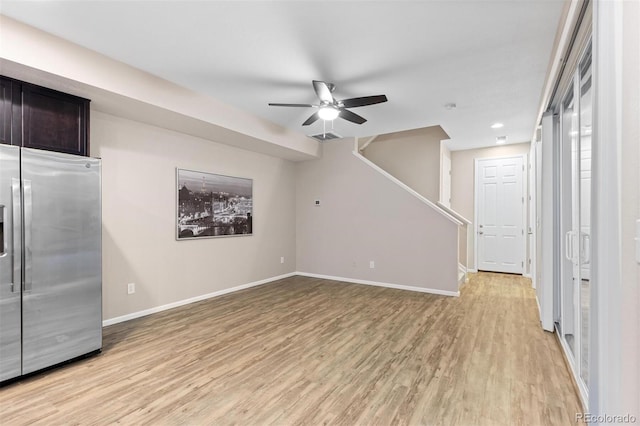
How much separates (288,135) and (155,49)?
264cm

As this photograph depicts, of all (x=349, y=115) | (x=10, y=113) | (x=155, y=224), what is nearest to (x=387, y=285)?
(x=349, y=115)

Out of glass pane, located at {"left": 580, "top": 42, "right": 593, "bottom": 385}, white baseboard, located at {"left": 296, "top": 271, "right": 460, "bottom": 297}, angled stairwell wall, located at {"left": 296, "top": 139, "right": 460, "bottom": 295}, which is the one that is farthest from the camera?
angled stairwell wall, located at {"left": 296, "top": 139, "right": 460, "bottom": 295}

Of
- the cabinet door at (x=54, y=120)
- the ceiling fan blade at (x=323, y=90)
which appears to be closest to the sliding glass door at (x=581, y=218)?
the ceiling fan blade at (x=323, y=90)

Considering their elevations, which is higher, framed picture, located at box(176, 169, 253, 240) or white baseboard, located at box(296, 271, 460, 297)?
framed picture, located at box(176, 169, 253, 240)

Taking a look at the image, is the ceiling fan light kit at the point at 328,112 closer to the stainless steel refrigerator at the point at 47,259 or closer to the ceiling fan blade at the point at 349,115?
the ceiling fan blade at the point at 349,115

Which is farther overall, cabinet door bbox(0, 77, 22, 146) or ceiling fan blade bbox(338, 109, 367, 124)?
ceiling fan blade bbox(338, 109, 367, 124)

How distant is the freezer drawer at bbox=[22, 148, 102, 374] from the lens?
7.71ft

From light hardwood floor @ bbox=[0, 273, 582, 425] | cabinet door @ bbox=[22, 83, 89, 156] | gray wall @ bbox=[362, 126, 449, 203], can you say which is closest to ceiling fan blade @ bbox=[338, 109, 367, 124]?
light hardwood floor @ bbox=[0, 273, 582, 425]

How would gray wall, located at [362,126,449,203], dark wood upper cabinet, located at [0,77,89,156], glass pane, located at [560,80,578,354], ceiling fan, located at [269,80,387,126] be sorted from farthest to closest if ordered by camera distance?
gray wall, located at [362,126,449,203], ceiling fan, located at [269,80,387,126], glass pane, located at [560,80,578,354], dark wood upper cabinet, located at [0,77,89,156]

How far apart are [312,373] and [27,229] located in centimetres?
250

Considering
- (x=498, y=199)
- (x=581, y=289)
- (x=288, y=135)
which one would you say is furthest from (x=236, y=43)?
(x=498, y=199)

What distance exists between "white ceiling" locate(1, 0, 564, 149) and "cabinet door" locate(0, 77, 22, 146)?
529mm

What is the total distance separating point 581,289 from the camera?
2.25m

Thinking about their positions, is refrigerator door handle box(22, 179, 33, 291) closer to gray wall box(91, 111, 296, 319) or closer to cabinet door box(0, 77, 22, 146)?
cabinet door box(0, 77, 22, 146)
